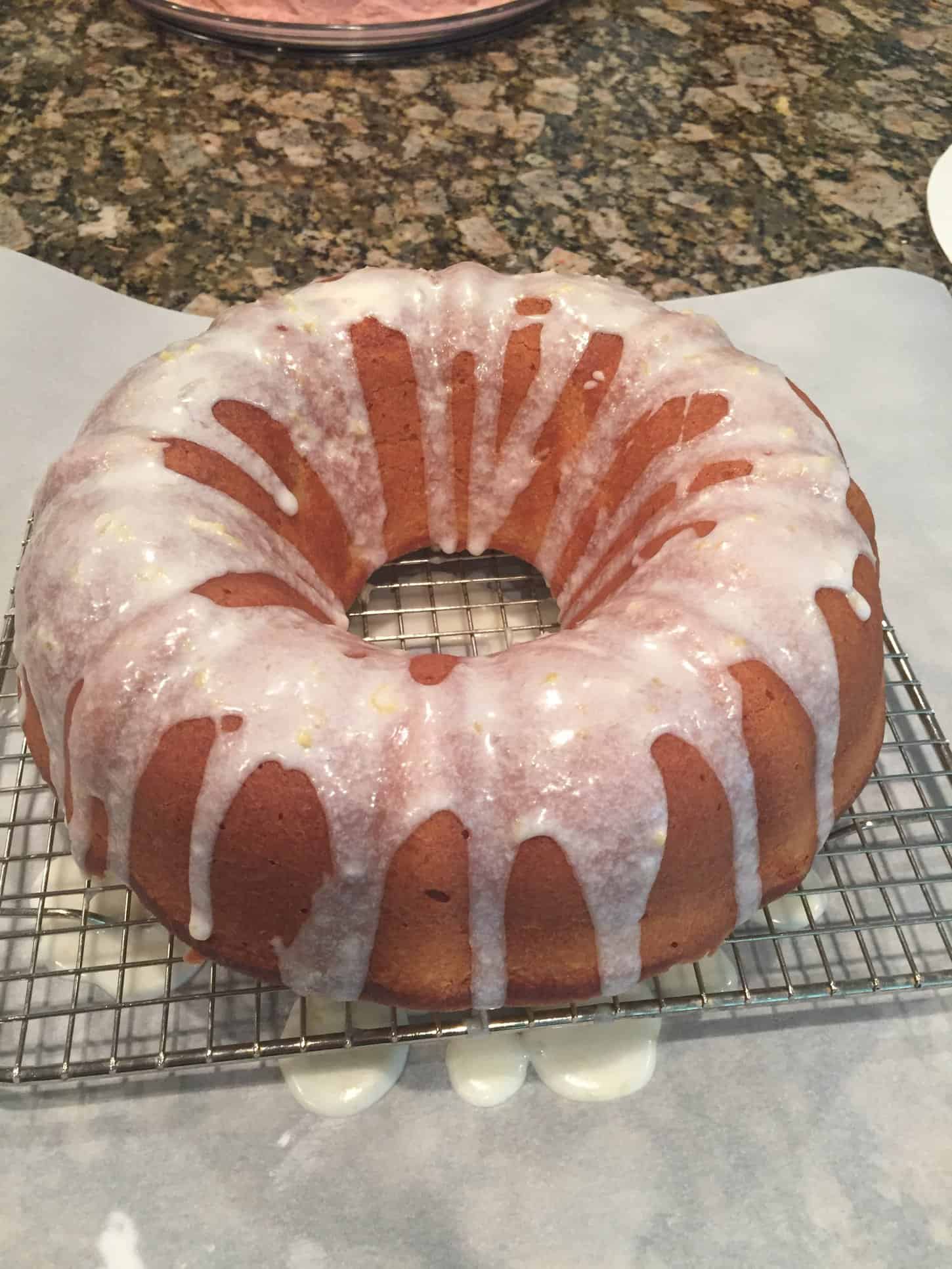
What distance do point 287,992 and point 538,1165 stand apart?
0.33 meters

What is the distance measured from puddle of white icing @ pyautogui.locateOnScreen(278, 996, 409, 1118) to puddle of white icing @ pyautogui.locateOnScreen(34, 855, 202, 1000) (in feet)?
0.49

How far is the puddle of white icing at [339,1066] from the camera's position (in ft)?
3.51

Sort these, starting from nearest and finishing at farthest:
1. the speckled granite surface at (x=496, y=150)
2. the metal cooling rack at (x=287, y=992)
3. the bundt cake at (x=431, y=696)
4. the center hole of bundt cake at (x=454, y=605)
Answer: the bundt cake at (x=431, y=696)
the metal cooling rack at (x=287, y=992)
the center hole of bundt cake at (x=454, y=605)
the speckled granite surface at (x=496, y=150)

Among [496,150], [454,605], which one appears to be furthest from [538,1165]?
[496,150]

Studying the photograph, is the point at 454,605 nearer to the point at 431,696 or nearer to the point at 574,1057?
the point at 431,696

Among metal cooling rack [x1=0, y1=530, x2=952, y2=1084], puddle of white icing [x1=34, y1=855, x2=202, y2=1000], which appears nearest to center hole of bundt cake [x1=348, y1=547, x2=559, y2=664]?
metal cooling rack [x1=0, y1=530, x2=952, y2=1084]

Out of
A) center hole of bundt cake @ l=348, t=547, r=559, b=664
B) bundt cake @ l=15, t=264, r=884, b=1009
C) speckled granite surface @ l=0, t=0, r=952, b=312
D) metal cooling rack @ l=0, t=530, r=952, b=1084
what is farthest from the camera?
speckled granite surface @ l=0, t=0, r=952, b=312

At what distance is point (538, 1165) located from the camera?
1048mm

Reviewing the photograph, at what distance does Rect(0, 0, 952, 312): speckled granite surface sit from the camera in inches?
75.8

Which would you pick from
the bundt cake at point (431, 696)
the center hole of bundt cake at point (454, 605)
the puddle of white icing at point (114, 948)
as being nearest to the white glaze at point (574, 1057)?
the bundt cake at point (431, 696)

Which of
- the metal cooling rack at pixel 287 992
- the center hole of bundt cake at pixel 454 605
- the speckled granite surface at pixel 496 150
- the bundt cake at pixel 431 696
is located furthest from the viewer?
the speckled granite surface at pixel 496 150

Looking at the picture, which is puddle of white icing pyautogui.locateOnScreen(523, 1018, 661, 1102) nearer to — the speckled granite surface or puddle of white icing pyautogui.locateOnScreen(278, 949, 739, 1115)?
puddle of white icing pyautogui.locateOnScreen(278, 949, 739, 1115)

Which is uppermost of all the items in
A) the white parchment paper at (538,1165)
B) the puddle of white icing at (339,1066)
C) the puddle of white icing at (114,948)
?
the puddle of white icing at (114,948)

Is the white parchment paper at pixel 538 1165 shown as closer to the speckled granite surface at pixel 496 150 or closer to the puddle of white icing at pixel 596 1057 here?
the puddle of white icing at pixel 596 1057
